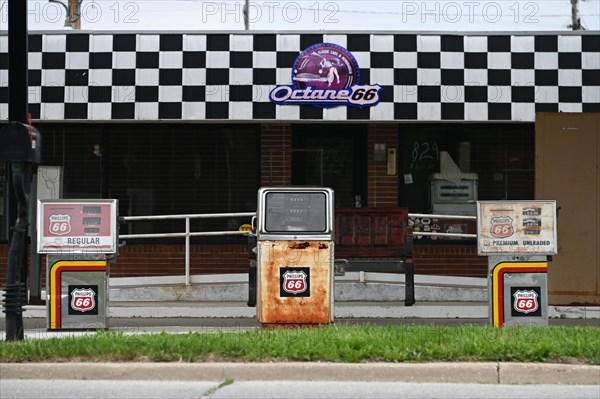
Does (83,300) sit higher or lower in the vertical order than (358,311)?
higher

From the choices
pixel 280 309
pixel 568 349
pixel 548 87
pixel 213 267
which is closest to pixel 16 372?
pixel 280 309

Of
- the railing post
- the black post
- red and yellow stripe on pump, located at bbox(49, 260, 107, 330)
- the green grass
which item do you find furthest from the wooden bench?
the black post

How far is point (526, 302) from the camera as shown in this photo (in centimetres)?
1066

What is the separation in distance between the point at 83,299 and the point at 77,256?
49 cm

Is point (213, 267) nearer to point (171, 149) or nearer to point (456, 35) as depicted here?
point (171, 149)

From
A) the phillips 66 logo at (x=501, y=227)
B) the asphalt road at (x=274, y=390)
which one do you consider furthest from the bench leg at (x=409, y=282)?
the asphalt road at (x=274, y=390)

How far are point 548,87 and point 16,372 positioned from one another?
8451 mm

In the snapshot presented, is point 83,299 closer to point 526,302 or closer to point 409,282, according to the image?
point 409,282

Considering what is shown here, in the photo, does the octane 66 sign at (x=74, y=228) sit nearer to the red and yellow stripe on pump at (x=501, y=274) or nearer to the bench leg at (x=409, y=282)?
the bench leg at (x=409, y=282)

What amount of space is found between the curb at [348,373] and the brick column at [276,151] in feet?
21.5

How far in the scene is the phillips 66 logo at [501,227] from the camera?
35.0 ft

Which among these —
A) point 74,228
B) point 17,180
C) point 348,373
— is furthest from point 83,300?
point 348,373

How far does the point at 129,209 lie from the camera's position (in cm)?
1455

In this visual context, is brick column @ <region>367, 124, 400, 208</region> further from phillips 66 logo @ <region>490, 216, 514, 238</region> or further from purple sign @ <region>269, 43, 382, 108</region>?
phillips 66 logo @ <region>490, 216, 514, 238</region>
